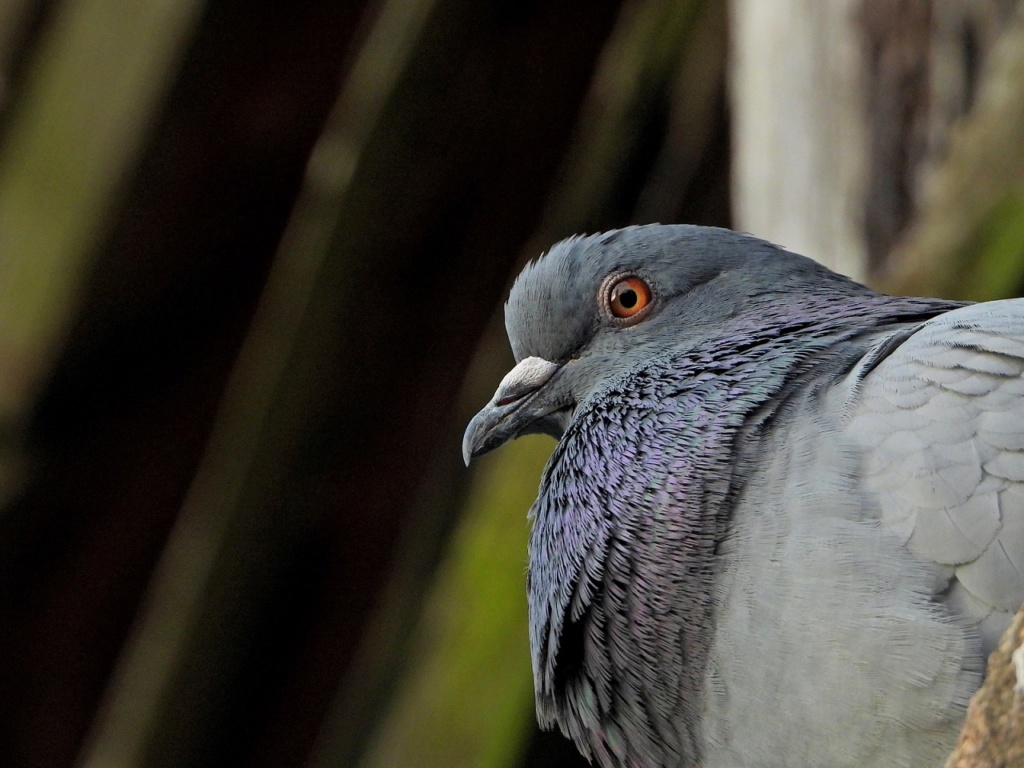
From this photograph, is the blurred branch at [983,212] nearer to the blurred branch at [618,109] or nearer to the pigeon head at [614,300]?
the pigeon head at [614,300]

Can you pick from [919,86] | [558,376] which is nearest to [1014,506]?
[558,376]

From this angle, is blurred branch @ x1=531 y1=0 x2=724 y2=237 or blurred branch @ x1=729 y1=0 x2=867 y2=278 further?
blurred branch @ x1=531 y1=0 x2=724 y2=237

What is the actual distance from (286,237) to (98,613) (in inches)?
80.7

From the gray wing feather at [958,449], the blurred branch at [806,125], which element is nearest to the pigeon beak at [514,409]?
the gray wing feather at [958,449]

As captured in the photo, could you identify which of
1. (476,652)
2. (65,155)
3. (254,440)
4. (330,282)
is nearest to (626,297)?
(476,652)

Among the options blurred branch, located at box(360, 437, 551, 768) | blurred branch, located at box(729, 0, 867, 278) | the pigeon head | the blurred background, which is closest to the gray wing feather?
the pigeon head

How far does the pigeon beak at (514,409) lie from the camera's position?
3549 millimetres

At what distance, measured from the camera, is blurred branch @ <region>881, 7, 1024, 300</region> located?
4836mm

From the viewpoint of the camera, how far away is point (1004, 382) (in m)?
2.65

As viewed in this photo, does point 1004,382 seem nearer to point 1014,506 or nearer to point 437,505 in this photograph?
point 1014,506

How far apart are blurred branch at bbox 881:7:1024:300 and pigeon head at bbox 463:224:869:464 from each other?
165cm

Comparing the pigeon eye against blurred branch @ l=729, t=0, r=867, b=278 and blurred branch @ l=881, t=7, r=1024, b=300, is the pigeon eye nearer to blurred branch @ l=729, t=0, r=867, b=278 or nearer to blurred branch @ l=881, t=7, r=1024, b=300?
blurred branch @ l=881, t=7, r=1024, b=300

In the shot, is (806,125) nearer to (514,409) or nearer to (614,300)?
(614,300)

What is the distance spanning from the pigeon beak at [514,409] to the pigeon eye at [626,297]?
26 centimetres
